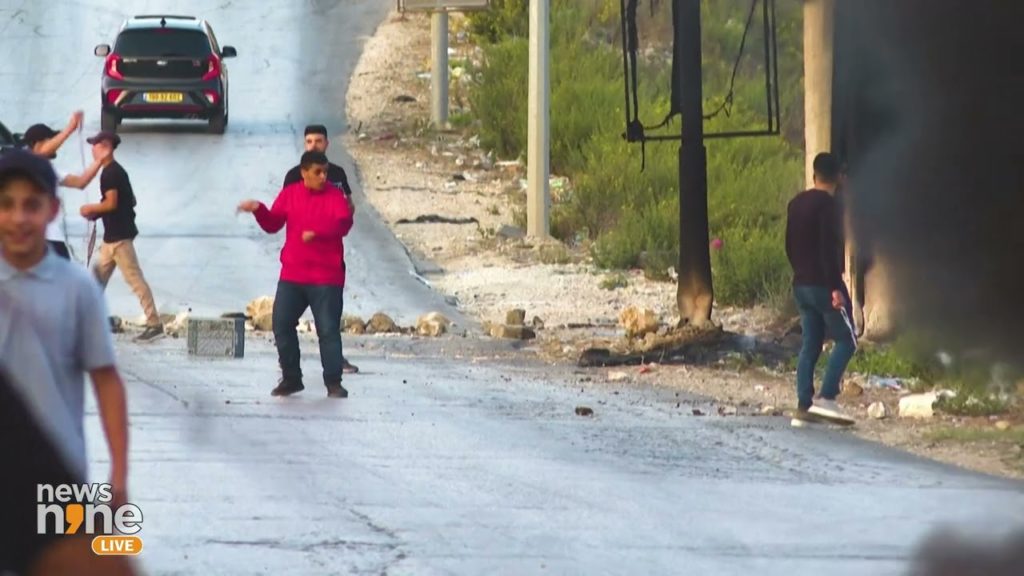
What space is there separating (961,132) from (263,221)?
16.8ft

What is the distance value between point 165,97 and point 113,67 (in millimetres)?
885

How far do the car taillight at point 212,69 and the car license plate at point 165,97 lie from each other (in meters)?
0.52

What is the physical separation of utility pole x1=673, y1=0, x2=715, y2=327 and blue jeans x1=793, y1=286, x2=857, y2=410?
200 inches

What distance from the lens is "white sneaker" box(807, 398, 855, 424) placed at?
40.5 ft

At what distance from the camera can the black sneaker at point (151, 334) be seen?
16812mm

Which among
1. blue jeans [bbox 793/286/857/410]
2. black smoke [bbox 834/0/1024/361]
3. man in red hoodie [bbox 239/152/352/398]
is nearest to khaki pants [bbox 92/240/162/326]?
man in red hoodie [bbox 239/152/352/398]

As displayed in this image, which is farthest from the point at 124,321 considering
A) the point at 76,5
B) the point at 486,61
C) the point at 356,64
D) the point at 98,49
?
the point at 76,5

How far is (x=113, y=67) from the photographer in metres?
30.7

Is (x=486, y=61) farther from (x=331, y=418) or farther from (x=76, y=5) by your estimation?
(x=331, y=418)

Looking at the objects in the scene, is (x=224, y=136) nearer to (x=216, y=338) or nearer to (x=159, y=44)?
(x=159, y=44)

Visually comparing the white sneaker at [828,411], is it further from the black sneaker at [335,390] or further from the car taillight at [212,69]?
the car taillight at [212,69]

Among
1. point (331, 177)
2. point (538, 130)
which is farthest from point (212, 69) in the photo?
point (331, 177)

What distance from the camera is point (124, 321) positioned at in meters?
18.1

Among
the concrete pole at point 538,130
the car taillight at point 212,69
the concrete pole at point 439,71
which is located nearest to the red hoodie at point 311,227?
the concrete pole at point 538,130
